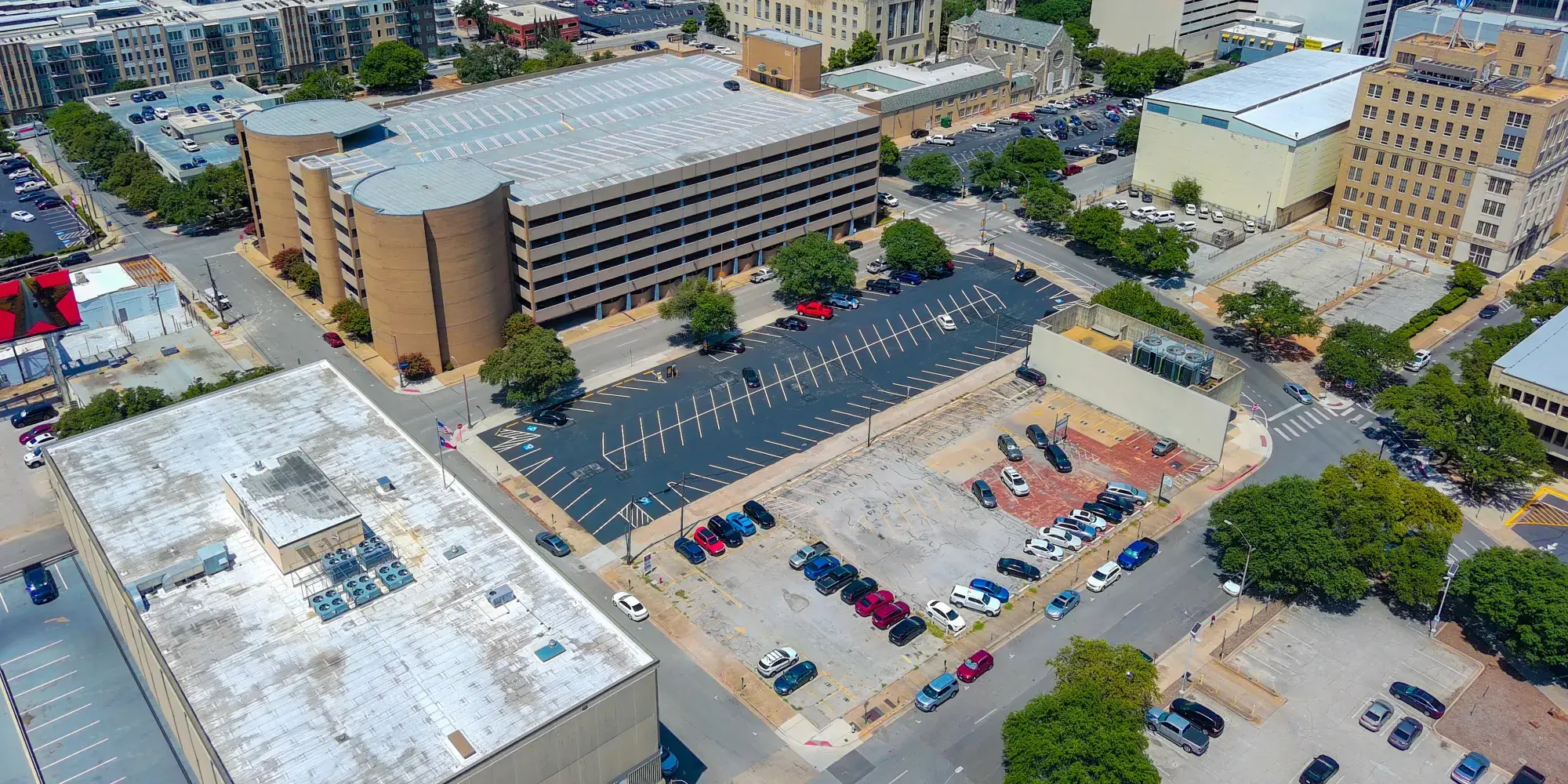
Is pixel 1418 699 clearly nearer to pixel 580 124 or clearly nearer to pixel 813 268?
pixel 813 268

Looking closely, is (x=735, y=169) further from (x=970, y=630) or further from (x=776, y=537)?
(x=970, y=630)

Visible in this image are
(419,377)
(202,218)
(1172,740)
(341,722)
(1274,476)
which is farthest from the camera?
(202,218)

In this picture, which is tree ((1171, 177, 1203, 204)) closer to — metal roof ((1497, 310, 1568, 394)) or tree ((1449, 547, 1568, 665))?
metal roof ((1497, 310, 1568, 394))

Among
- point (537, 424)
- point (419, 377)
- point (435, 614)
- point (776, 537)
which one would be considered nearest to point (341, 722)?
point (435, 614)

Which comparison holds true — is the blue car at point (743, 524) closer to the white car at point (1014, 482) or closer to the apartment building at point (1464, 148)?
the white car at point (1014, 482)

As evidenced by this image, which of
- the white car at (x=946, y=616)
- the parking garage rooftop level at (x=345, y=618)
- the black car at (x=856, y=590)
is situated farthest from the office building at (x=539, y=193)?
the white car at (x=946, y=616)

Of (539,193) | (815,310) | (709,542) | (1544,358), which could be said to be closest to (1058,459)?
(709,542)
